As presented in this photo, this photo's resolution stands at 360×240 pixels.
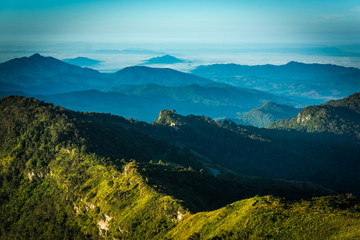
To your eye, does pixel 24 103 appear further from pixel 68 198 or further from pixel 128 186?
pixel 128 186

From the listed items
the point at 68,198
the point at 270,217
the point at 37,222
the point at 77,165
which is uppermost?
the point at 270,217

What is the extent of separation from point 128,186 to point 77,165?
2945 centimetres

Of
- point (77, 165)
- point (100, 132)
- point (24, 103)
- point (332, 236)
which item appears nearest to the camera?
point (332, 236)

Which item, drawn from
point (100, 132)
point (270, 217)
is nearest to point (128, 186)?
point (270, 217)

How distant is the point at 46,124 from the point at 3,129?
2273cm

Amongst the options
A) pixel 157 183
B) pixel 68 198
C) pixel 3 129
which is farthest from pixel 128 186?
pixel 3 129

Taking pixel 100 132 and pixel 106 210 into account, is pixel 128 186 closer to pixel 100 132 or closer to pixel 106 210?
pixel 106 210

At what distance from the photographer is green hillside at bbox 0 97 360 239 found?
4712cm

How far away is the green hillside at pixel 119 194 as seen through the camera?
4712 centimetres

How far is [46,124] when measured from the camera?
126 meters

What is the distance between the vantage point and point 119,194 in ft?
245

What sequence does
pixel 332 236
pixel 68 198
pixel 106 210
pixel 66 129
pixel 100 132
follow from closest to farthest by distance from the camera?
pixel 332 236, pixel 106 210, pixel 68 198, pixel 66 129, pixel 100 132

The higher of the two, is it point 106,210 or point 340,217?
point 340,217

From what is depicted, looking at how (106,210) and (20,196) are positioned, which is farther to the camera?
(20,196)
